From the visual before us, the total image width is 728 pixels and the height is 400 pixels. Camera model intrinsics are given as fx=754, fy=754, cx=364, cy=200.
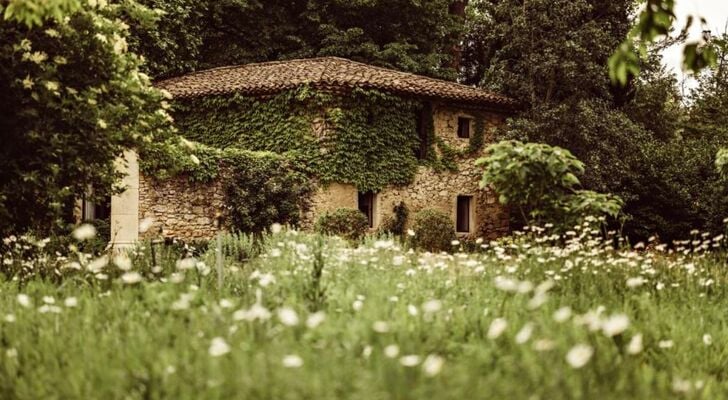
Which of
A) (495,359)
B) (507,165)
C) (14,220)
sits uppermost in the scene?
(507,165)

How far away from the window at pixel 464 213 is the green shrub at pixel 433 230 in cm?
294

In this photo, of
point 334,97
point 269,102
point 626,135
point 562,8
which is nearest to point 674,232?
point 626,135

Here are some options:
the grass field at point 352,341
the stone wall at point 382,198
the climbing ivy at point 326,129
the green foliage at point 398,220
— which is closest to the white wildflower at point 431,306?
the grass field at point 352,341

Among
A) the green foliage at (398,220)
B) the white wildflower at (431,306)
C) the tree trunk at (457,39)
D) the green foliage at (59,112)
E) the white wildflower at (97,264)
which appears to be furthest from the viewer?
the tree trunk at (457,39)

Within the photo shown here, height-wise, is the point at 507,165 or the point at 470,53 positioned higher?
the point at 470,53

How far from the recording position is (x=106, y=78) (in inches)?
380

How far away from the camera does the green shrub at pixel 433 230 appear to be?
2138cm

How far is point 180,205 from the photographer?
797 inches

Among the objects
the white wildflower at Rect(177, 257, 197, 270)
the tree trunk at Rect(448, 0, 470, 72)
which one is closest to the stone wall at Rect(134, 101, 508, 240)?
the tree trunk at Rect(448, 0, 470, 72)

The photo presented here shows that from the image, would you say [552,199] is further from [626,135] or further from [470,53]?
[470,53]

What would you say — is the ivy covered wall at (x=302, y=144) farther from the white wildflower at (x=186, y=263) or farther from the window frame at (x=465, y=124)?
the white wildflower at (x=186, y=263)

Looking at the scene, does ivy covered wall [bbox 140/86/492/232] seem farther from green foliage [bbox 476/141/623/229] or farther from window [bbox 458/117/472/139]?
green foliage [bbox 476/141/623/229]

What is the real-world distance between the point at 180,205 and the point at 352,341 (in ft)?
55.7

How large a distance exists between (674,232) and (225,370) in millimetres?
23494
